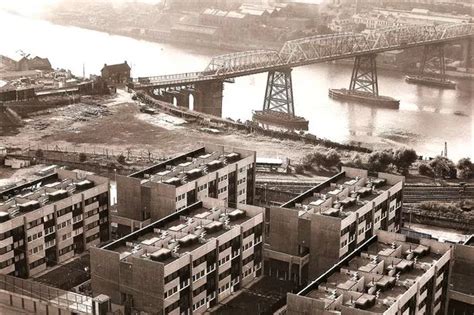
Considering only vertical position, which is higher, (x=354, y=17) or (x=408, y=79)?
(x=354, y=17)

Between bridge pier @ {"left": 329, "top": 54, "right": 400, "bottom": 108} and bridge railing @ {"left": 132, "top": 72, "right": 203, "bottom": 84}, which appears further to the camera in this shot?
bridge pier @ {"left": 329, "top": 54, "right": 400, "bottom": 108}

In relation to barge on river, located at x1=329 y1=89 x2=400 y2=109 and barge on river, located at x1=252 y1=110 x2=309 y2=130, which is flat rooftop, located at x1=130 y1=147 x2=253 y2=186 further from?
barge on river, located at x1=329 y1=89 x2=400 y2=109

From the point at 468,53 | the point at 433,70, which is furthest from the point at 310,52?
the point at 468,53

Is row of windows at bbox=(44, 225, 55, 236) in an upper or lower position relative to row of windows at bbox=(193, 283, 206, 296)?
upper

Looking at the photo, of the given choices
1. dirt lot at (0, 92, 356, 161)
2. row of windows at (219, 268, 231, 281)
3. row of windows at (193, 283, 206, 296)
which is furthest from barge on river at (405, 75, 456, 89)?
row of windows at (193, 283, 206, 296)

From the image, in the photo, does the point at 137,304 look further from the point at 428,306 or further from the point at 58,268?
the point at 428,306

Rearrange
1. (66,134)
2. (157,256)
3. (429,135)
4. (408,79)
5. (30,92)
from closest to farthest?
(157,256) < (66,134) < (30,92) < (429,135) < (408,79)

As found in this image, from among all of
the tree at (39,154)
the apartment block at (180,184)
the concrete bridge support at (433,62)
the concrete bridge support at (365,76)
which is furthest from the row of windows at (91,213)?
the concrete bridge support at (433,62)

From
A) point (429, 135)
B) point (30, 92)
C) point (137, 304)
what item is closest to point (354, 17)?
point (429, 135)

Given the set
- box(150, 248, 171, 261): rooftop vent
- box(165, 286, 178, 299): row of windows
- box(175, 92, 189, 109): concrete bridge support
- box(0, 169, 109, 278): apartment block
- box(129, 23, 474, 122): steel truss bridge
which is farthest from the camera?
box(129, 23, 474, 122): steel truss bridge
